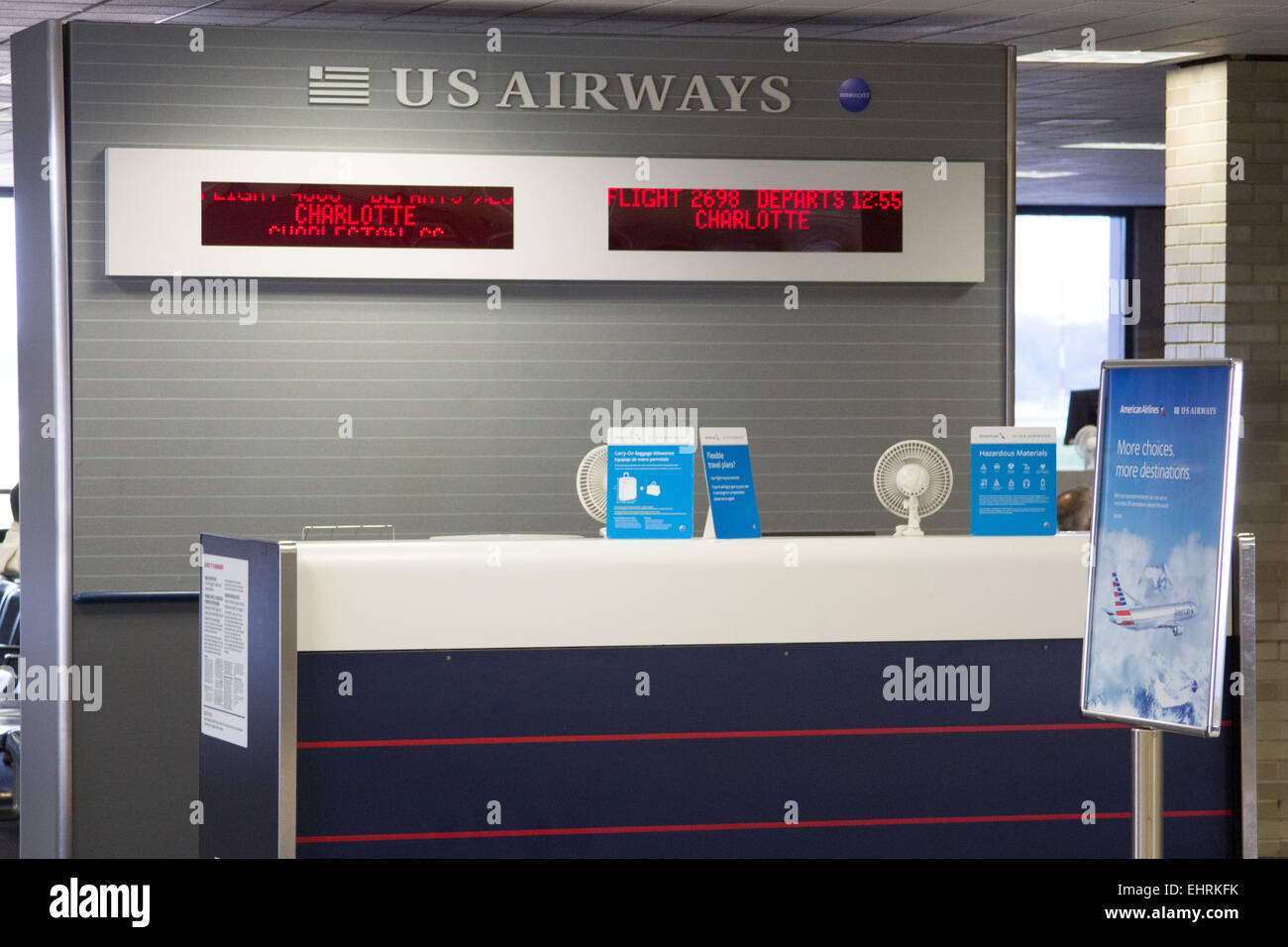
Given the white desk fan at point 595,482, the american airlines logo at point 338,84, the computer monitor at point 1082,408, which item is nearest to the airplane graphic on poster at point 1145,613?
the white desk fan at point 595,482

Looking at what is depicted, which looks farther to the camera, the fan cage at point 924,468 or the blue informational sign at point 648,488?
the fan cage at point 924,468

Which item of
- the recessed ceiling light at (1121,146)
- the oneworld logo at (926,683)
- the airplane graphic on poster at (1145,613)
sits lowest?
the oneworld logo at (926,683)

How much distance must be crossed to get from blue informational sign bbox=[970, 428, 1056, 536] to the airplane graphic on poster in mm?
934

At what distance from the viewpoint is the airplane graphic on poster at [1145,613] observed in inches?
99.7

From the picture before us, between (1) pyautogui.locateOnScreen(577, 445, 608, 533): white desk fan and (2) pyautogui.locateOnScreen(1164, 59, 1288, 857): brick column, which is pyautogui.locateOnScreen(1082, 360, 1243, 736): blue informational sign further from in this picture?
(2) pyautogui.locateOnScreen(1164, 59, 1288, 857): brick column

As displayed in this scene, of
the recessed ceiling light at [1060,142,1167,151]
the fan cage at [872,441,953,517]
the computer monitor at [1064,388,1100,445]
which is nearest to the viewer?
the fan cage at [872,441,953,517]

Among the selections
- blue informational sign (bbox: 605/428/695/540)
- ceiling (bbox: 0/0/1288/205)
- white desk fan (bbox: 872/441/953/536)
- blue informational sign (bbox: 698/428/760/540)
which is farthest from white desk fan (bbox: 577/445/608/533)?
ceiling (bbox: 0/0/1288/205)

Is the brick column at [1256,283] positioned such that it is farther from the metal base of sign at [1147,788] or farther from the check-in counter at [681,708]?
the metal base of sign at [1147,788]

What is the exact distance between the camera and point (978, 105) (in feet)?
16.4

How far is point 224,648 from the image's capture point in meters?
3.46

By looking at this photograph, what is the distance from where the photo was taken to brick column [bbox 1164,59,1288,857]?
567 cm
